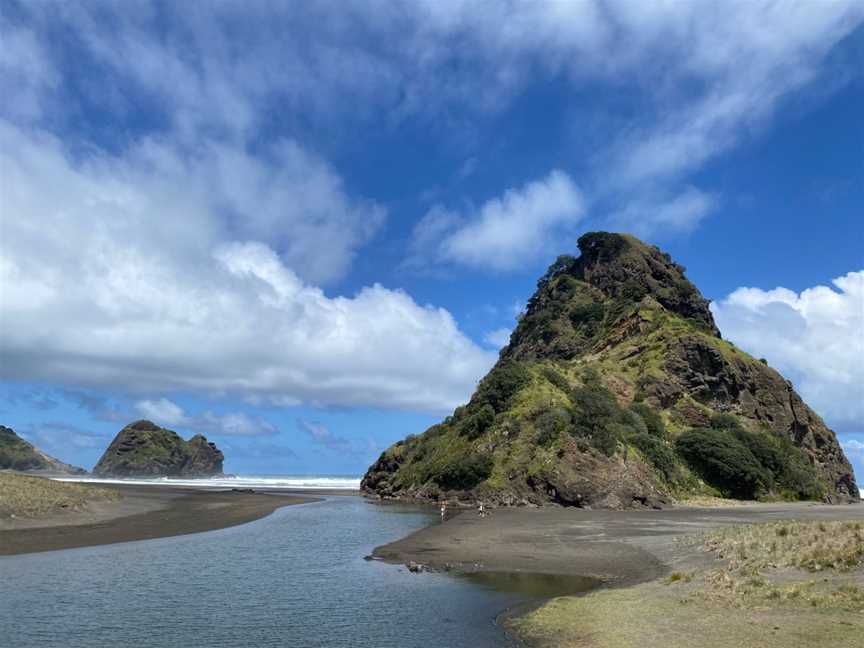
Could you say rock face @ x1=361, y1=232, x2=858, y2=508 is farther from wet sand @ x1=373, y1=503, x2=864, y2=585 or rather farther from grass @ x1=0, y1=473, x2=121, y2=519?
grass @ x1=0, y1=473, x2=121, y2=519

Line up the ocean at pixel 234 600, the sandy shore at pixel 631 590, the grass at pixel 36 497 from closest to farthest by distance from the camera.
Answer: the sandy shore at pixel 631 590, the ocean at pixel 234 600, the grass at pixel 36 497

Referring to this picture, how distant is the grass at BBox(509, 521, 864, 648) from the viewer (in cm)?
1800

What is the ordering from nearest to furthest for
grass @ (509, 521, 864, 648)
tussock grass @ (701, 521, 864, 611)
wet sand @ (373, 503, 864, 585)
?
grass @ (509, 521, 864, 648) → tussock grass @ (701, 521, 864, 611) → wet sand @ (373, 503, 864, 585)

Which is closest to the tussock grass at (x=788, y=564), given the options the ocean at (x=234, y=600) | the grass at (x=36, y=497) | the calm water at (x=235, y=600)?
the calm water at (x=235, y=600)

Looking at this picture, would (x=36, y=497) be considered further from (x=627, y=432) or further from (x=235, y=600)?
(x=627, y=432)

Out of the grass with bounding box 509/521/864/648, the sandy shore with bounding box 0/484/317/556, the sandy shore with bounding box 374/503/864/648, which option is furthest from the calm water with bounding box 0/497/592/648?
the sandy shore with bounding box 0/484/317/556

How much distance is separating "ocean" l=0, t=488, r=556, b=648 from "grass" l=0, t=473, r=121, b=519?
14.1 metres

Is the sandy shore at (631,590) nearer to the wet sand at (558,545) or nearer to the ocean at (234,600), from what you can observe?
the wet sand at (558,545)

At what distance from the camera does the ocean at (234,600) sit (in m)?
19.3

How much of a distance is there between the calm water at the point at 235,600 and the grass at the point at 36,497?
564 inches

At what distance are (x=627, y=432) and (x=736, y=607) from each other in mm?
70152

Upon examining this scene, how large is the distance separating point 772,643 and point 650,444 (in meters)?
73.2

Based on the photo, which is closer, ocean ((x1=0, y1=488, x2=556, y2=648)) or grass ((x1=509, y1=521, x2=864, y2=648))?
grass ((x1=509, y1=521, x2=864, y2=648))

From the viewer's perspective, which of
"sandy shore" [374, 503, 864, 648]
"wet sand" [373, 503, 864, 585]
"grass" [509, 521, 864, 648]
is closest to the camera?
"grass" [509, 521, 864, 648]
